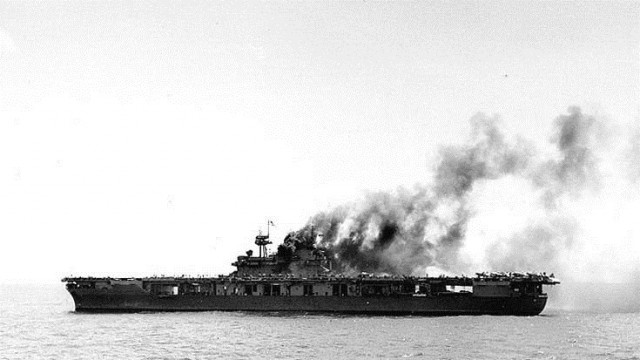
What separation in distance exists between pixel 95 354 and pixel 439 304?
25.1 m

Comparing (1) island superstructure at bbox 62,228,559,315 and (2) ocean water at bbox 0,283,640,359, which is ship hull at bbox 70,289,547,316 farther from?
(2) ocean water at bbox 0,283,640,359

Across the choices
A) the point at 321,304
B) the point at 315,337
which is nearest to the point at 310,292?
the point at 321,304

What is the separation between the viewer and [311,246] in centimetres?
5684

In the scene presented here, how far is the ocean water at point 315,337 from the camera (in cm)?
3180

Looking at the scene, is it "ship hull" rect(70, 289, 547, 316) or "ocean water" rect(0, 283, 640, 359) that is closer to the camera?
"ocean water" rect(0, 283, 640, 359)

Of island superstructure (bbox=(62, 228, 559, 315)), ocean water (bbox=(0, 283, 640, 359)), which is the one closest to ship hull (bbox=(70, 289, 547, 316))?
island superstructure (bbox=(62, 228, 559, 315))

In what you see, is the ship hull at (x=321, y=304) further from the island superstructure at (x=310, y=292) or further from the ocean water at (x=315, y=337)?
the ocean water at (x=315, y=337)

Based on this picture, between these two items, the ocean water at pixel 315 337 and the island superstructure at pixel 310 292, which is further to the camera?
the island superstructure at pixel 310 292

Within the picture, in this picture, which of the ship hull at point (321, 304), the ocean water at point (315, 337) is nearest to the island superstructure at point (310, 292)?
the ship hull at point (321, 304)

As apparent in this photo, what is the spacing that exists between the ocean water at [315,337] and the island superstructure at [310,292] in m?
1.94

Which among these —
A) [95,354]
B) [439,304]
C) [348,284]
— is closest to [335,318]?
[348,284]

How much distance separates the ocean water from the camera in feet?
104

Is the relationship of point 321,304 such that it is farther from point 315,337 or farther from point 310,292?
point 315,337

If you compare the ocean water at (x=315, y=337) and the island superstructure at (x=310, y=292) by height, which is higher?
the island superstructure at (x=310, y=292)
